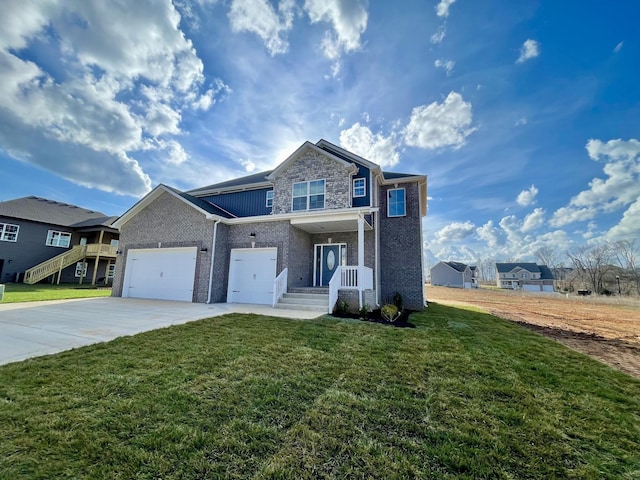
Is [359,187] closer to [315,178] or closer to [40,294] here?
[315,178]

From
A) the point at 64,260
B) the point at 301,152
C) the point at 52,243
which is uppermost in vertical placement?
the point at 301,152

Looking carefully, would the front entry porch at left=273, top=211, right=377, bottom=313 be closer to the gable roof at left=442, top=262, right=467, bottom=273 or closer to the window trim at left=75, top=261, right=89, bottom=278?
the window trim at left=75, top=261, right=89, bottom=278

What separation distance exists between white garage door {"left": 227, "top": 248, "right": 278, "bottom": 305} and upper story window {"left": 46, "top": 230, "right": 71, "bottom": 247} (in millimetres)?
19841

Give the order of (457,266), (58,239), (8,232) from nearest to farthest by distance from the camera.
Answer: (8,232) → (58,239) → (457,266)

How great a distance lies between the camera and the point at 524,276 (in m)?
57.8

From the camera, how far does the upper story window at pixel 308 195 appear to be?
1281 cm

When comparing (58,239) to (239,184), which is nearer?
(239,184)

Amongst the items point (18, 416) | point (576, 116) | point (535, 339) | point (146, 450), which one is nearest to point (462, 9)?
point (576, 116)

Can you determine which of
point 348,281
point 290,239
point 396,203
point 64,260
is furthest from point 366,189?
point 64,260

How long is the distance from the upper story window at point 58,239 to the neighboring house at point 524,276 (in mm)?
69443

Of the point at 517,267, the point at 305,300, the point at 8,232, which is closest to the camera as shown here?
the point at 305,300

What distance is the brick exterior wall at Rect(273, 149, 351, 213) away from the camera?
12.5 meters

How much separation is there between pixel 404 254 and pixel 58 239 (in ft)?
89.5

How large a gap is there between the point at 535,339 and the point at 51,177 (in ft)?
107
